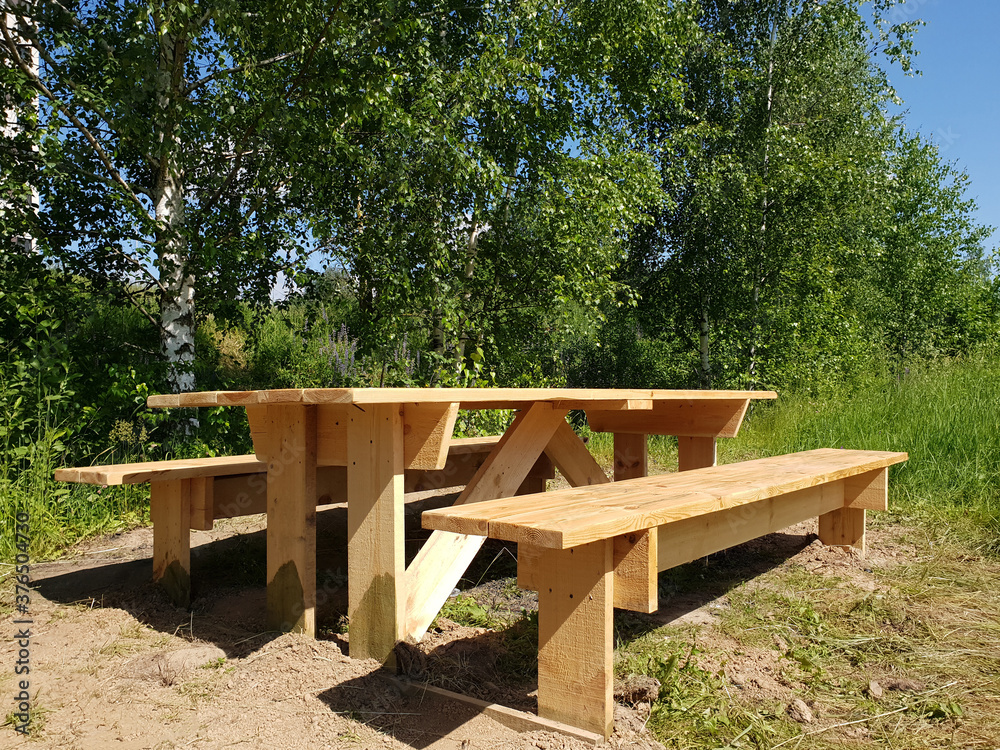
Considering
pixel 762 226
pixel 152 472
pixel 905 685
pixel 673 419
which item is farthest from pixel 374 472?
pixel 762 226

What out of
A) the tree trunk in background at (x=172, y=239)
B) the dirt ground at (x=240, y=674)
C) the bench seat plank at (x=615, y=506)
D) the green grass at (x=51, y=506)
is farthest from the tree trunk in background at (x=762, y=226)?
the green grass at (x=51, y=506)

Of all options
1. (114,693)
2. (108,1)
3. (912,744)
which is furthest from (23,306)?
(912,744)

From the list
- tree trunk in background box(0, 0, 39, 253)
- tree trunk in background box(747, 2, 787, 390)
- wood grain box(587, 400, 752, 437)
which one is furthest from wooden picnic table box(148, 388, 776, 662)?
tree trunk in background box(747, 2, 787, 390)

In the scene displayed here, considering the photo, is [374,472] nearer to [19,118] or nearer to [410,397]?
[410,397]

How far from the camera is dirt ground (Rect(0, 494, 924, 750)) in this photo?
192 cm

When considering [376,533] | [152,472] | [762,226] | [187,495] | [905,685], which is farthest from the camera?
[762,226]

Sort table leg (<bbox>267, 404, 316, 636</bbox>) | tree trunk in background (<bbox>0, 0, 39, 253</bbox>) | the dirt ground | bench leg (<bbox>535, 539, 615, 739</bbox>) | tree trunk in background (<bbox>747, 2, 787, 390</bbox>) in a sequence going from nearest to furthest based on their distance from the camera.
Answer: bench leg (<bbox>535, 539, 615, 739</bbox>)
the dirt ground
table leg (<bbox>267, 404, 316, 636</bbox>)
tree trunk in background (<bbox>0, 0, 39, 253</bbox>)
tree trunk in background (<bbox>747, 2, 787, 390</bbox>)

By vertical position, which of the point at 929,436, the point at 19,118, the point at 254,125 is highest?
the point at 254,125

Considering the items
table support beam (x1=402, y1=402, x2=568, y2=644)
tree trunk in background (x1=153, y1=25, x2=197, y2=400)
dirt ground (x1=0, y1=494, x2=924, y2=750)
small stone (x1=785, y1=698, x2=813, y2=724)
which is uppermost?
tree trunk in background (x1=153, y1=25, x2=197, y2=400)

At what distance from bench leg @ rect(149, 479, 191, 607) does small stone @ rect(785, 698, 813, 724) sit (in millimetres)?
2469

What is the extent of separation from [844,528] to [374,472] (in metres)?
2.81

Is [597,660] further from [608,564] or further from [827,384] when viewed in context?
[827,384]

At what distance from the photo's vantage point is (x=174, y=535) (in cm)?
309

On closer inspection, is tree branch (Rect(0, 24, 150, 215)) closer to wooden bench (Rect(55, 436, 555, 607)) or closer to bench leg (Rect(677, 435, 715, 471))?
wooden bench (Rect(55, 436, 555, 607))
